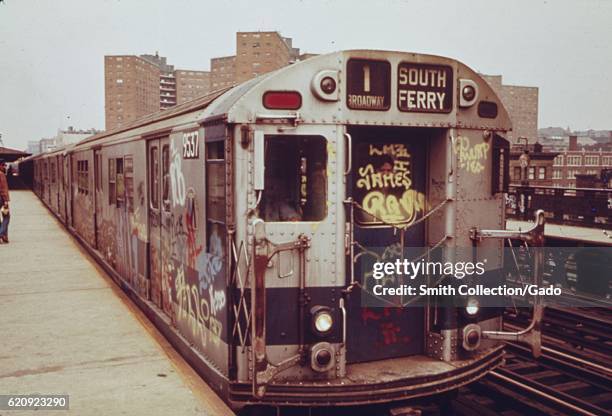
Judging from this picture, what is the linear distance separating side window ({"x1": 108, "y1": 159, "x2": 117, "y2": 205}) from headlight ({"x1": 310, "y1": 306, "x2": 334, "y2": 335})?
20.6 ft

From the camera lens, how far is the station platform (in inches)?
223

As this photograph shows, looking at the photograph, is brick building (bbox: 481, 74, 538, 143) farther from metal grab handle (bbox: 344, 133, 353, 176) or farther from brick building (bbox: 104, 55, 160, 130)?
metal grab handle (bbox: 344, 133, 353, 176)

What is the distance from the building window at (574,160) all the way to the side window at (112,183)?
11172cm

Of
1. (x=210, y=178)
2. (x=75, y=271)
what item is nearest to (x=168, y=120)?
(x=210, y=178)

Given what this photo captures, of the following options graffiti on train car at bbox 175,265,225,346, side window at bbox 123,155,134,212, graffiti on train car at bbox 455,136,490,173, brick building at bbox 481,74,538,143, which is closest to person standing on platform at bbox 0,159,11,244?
side window at bbox 123,155,134,212

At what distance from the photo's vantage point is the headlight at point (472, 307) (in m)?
5.59

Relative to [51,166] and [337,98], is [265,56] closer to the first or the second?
[51,166]

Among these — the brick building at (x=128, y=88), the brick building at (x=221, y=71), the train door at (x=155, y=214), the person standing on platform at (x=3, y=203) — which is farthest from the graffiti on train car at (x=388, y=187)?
the brick building at (x=221, y=71)

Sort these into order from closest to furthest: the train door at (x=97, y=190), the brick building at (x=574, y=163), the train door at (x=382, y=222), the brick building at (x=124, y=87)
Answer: the train door at (x=382, y=222)
the train door at (x=97, y=190)
the brick building at (x=574, y=163)
the brick building at (x=124, y=87)

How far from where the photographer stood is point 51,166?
82.7ft

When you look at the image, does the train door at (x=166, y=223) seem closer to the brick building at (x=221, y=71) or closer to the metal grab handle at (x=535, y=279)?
the metal grab handle at (x=535, y=279)

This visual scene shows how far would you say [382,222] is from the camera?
5391 mm

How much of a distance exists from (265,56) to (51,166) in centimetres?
8608

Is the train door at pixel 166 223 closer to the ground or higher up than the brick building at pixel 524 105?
closer to the ground
